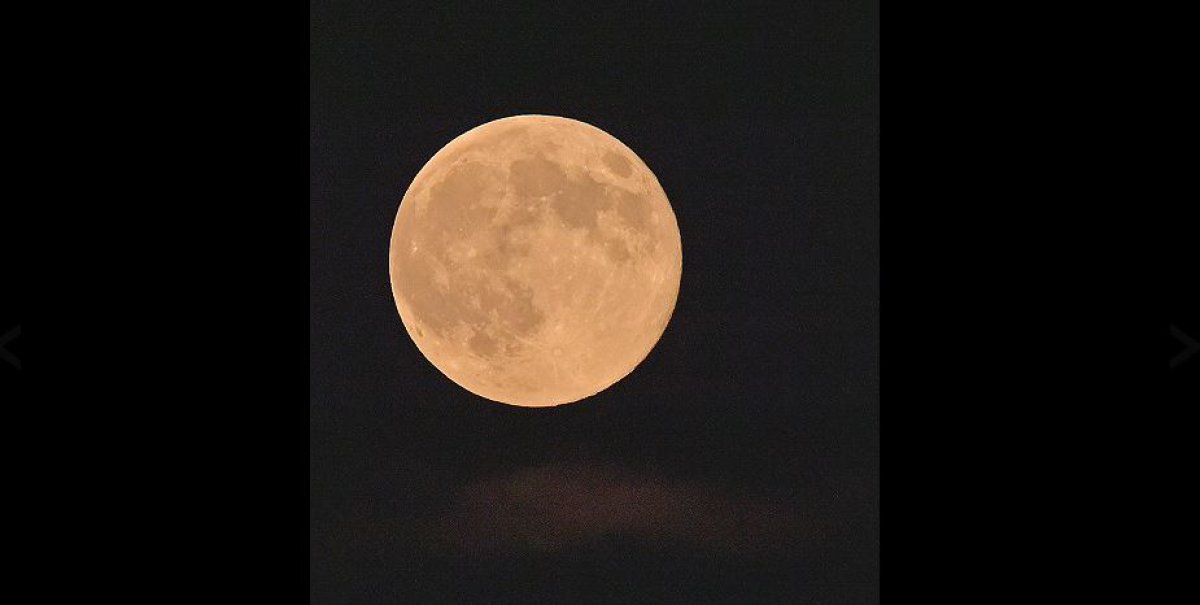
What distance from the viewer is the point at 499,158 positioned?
356 inches

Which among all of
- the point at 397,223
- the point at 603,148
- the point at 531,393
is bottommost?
the point at 531,393

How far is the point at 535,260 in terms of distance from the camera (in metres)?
8.66

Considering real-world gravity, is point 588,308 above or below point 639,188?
below

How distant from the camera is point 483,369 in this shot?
9180 mm

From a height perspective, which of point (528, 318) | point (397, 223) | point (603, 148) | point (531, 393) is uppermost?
point (603, 148)

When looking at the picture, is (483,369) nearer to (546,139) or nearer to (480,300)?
(480,300)

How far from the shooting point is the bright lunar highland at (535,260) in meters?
8.73

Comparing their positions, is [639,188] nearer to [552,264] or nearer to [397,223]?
[552,264]

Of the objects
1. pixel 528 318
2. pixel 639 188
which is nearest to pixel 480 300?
pixel 528 318

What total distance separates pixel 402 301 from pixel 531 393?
137 cm

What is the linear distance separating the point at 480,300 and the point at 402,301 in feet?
3.39

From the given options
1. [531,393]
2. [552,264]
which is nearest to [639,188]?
[552,264]

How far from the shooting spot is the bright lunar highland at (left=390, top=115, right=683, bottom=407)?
28.6ft

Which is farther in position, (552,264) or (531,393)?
(531,393)
